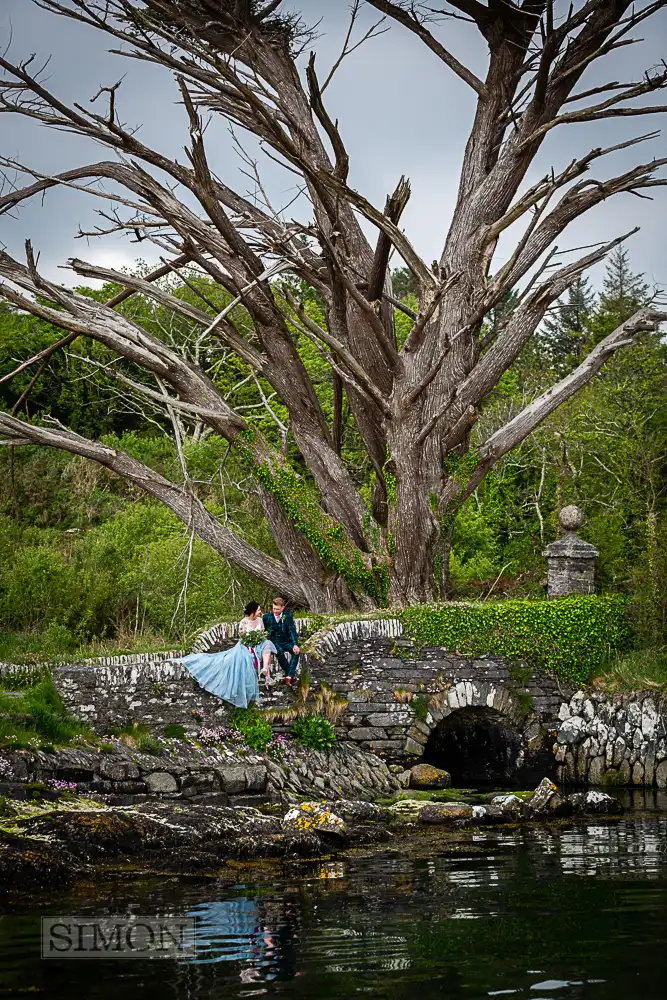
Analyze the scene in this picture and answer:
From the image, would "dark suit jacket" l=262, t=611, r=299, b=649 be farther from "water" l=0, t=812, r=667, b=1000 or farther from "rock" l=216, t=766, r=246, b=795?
"water" l=0, t=812, r=667, b=1000

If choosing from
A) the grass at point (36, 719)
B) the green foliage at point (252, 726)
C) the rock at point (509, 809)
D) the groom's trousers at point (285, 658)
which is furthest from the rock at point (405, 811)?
the grass at point (36, 719)

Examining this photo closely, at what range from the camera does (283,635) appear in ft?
47.7

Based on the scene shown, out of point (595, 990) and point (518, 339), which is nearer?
point (595, 990)

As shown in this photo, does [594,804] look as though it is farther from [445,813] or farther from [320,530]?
[320,530]

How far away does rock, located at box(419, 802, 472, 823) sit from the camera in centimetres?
1223

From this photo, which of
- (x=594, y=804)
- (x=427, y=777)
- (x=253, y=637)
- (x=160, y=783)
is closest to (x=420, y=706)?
(x=427, y=777)

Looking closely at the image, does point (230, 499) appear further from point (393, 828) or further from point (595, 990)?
point (595, 990)

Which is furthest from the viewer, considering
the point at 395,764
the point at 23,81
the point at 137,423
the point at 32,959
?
the point at 137,423

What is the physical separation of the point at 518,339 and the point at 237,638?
6.81m

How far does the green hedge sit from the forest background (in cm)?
76

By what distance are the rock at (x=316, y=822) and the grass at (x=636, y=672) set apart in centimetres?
582

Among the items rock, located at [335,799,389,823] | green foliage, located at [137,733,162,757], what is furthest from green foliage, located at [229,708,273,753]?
rock, located at [335,799,389,823]

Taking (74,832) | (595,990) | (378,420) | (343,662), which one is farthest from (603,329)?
(595,990)

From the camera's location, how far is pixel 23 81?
53.1 feet
